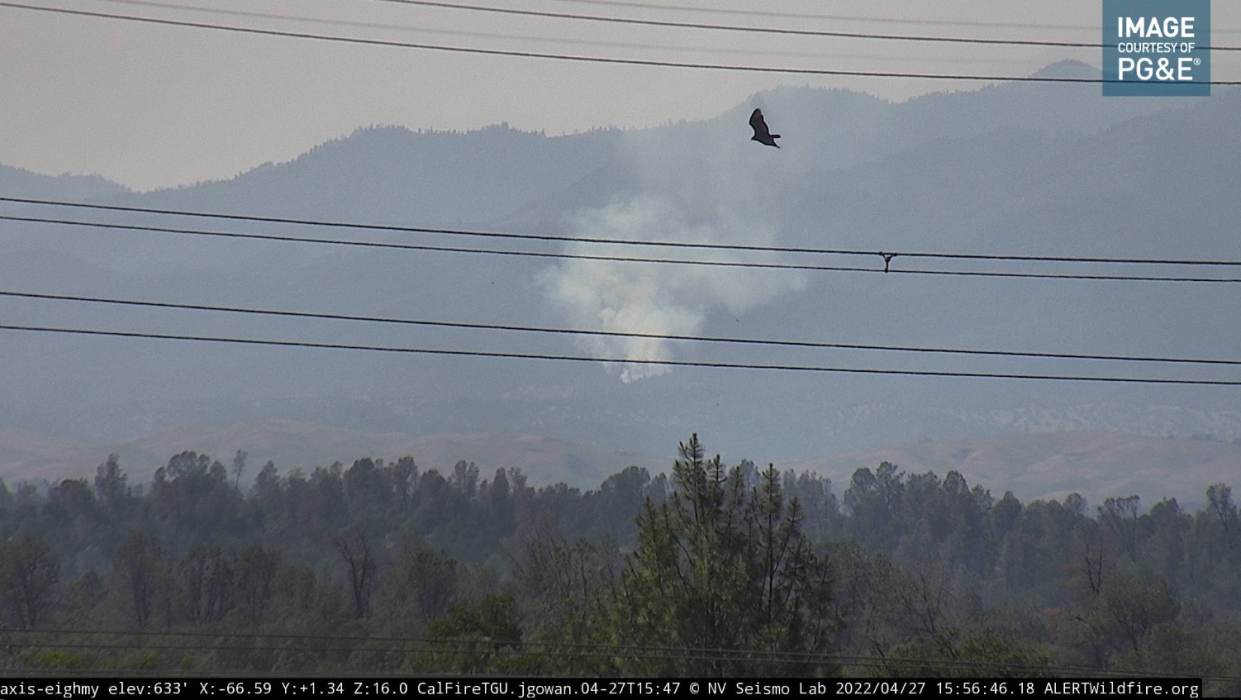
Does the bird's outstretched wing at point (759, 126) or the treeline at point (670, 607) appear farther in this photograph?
the treeline at point (670, 607)

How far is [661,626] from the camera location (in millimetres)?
37562

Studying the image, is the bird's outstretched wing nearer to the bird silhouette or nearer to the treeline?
the bird silhouette

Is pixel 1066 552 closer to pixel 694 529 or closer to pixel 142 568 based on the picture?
pixel 142 568

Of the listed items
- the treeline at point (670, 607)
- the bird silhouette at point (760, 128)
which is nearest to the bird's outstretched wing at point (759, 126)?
the bird silhouette at point (760, 128)

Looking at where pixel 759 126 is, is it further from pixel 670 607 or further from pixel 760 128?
pixel 670 607

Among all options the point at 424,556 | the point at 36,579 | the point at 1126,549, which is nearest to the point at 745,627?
the point at 424,556

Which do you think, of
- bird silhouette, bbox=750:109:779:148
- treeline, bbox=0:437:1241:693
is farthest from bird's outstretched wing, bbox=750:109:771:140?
treeline, bbox=0:437:1241:693

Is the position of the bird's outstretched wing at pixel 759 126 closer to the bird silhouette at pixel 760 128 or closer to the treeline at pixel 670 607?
the bird silhouette at pixel 760 128

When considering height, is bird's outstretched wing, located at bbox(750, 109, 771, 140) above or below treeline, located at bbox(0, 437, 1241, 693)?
above

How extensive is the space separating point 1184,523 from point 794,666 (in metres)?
185

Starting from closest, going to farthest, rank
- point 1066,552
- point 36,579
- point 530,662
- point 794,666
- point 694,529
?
point 794,666, point 694,529, point 530,662, point 36,579, point 1066,552

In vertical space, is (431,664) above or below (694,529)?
below

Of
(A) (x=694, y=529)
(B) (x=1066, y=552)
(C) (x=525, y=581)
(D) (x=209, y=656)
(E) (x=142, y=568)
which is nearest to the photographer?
(A) (x=694, y=529)

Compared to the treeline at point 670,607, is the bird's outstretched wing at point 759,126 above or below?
above
